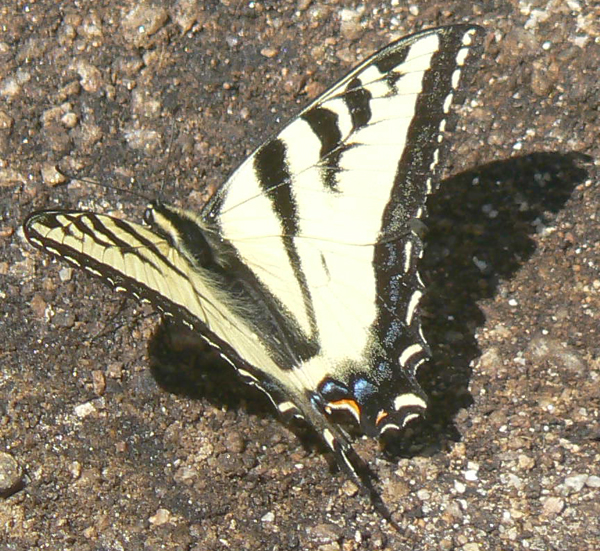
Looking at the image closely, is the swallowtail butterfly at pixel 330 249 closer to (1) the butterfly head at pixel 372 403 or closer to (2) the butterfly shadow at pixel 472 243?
(1) the butterfly head at pixel 372 403

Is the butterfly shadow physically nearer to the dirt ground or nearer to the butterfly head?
the dirt ground

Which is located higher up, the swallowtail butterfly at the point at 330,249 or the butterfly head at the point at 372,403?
the swallowtail butterfly at the point at 330,249

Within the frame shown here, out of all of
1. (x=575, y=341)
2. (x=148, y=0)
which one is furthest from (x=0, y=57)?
(x=575, y=341)

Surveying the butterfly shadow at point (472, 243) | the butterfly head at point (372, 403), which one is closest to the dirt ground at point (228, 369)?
the butterfly shadow at point (472, 243)

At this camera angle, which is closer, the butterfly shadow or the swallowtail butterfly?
the swallowtail butterfly

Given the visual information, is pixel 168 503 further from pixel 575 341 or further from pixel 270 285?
pixel 575 341

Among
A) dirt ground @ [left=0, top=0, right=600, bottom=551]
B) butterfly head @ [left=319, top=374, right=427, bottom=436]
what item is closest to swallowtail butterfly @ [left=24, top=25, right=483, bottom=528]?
butterfly head @ [left=319, top=374, right=427, bottom=436]

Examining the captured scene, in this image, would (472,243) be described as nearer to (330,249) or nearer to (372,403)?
(330,249)
